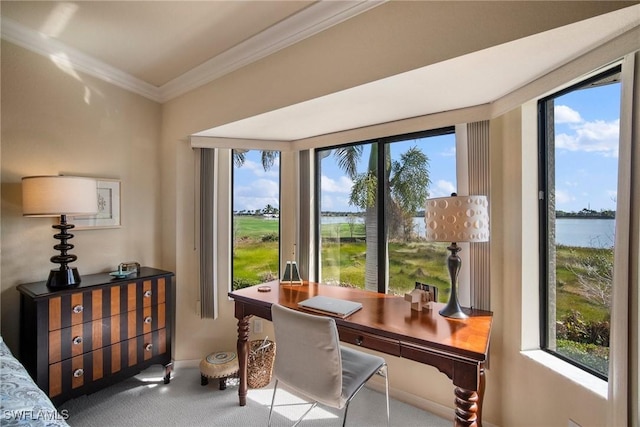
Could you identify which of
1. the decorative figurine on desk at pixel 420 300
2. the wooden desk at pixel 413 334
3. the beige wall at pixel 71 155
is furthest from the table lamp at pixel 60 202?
the decorative figurine on desk at pixel 420 300

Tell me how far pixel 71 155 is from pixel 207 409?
2.18 meters

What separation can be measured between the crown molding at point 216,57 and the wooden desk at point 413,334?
1.72 m

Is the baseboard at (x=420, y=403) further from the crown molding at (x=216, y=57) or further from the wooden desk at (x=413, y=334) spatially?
Result: the crown molding at (x=216, y=57)

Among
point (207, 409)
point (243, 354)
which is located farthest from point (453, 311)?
point (207, 409)

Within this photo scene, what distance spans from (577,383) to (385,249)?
1.33 meters

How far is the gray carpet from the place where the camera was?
189 cm

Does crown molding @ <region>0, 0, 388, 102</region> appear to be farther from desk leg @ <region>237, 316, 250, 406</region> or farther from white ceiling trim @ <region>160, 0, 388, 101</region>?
desk leg @ <region>237, 316, 250, 406</region>

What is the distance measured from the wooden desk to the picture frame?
1275mm

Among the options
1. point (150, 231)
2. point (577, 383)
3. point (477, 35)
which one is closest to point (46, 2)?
point (150, 231)

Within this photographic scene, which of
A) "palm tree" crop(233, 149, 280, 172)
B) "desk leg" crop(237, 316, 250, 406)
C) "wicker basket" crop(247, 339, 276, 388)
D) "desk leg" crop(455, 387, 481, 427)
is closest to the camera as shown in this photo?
"desk leg" crop(455, 387, 481, 427)

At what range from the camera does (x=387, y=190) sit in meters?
2.35

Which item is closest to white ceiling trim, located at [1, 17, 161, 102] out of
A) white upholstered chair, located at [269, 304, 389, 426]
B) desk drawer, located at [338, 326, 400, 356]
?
white upholstered chair, located at [269, 304, 389, 426]

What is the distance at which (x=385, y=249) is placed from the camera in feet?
7.70

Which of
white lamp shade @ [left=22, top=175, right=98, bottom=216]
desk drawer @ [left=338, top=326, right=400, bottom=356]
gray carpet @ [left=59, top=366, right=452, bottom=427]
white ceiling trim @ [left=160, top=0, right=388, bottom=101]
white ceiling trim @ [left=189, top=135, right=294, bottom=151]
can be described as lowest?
gray carpet @ [left=59, top=366, right=452, bottom=427]
